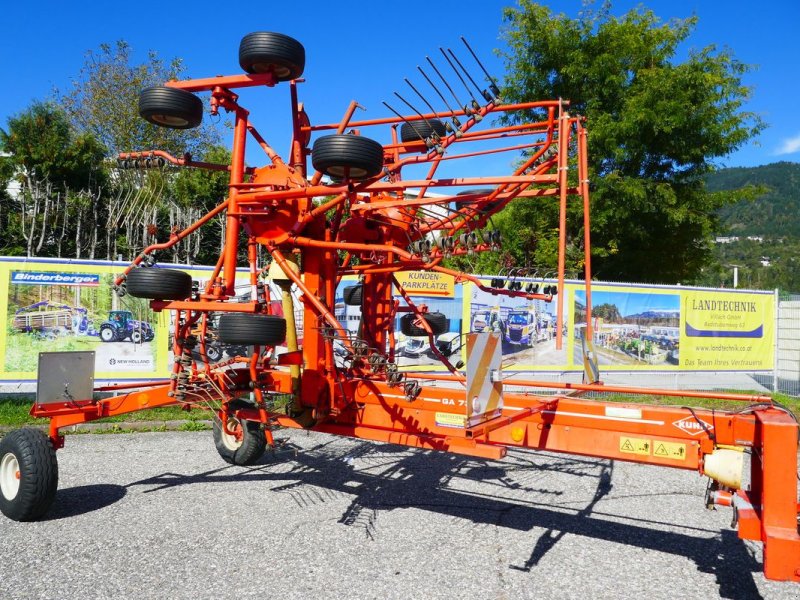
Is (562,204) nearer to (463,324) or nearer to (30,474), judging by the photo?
(30,474)

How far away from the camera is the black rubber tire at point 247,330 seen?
460 cm

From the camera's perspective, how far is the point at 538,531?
5.28 m

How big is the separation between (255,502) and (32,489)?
71.6 inches

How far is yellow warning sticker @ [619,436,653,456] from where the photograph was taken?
4074 mm

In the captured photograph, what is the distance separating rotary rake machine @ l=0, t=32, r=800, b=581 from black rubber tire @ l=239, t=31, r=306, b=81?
13 mm

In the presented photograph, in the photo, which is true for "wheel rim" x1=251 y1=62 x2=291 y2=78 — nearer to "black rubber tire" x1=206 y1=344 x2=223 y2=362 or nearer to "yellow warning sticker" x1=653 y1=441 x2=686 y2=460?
"black rubber tire" x1=206 y1=344 x2=223 y2=362

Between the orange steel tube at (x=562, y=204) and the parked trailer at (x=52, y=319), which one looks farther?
the parked trailer at (x=52, y=319)

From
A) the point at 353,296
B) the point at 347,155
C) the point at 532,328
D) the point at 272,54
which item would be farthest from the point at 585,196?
the point at 532,328

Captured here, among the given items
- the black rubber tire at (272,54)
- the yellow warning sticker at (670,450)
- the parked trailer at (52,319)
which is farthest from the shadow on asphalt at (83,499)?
the yellow warning sticker at (670,450)

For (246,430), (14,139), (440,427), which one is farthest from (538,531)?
(14,139)

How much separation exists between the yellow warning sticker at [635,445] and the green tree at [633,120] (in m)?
12.3

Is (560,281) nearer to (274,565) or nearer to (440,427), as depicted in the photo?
(440,427)

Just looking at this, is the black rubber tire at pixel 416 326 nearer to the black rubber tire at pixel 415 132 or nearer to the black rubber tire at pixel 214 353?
the black rubber tire at pixel 415 132

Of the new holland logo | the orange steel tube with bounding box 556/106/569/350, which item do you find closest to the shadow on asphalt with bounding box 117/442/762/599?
the new holland logo
